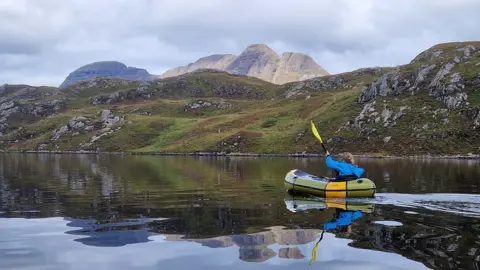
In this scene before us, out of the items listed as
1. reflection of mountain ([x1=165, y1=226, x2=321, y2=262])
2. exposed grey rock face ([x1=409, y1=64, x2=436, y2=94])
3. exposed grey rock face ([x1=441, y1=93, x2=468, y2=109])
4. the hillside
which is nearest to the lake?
reflection of mountain ([x1=165, y1=226, x2=321, y2=262])

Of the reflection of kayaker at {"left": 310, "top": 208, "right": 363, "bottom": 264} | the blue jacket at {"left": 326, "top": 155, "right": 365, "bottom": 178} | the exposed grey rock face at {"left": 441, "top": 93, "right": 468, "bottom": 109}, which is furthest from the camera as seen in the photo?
the exposed grey rock face at {"left": 441, "top": 93, "right": 468, "bottom": 109}

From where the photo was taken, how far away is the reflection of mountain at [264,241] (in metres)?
16.5

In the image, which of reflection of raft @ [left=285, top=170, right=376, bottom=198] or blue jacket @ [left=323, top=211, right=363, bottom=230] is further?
reflection of raft @ [left=285, top=170, right=376, bottom=198]

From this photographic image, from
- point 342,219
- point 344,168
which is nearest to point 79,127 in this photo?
point 344,168

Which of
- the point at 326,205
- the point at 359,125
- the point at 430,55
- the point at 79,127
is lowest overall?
the point at 326,205

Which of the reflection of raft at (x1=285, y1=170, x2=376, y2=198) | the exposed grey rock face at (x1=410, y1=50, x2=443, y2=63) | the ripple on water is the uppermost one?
the exposed grey rock face at (x1=410, y1=50, x2=443, y2=63)

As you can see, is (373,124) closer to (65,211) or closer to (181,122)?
(181,122)

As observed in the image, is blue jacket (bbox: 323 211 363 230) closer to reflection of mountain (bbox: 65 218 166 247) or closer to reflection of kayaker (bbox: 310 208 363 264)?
reflection of kayaker (bbox: 310 208 363 264)

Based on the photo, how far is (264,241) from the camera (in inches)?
733

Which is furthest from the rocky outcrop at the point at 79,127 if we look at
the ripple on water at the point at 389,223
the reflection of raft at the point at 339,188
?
the ripple on water at the point at 389,223

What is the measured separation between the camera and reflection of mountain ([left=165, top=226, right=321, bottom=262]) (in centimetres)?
1648

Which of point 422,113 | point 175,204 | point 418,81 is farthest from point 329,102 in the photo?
point 175,204

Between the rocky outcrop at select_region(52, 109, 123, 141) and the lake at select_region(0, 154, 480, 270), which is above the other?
the rocky outcrop at select_region(52, 109, 123, 141)

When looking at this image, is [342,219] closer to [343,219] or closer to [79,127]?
[343,219]
